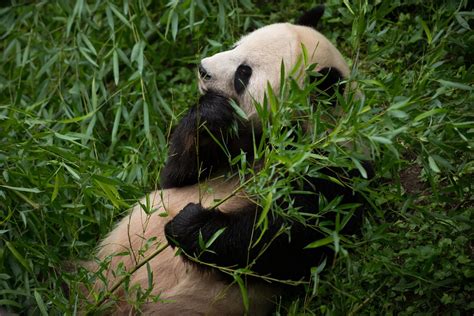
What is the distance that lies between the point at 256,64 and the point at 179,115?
0.77m

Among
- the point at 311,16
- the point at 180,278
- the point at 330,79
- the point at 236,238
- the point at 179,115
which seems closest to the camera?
the point at 236,238

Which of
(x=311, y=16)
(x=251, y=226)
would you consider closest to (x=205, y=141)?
(x=251, y=226)

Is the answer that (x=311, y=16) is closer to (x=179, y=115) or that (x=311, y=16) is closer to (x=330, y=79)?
(x=330, y=79)

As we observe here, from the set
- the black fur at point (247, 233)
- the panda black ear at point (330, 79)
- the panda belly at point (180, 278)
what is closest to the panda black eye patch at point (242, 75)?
the panda black ear at point (330, 79)

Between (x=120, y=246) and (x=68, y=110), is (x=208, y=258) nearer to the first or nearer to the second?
(x=120, y=246)

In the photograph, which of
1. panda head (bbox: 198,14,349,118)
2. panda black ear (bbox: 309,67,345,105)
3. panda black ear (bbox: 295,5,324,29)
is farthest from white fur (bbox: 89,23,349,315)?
panda black ear (bbox: 295,5,324,29)

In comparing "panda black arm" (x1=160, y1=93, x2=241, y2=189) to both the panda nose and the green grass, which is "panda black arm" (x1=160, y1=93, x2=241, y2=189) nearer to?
the panda nose

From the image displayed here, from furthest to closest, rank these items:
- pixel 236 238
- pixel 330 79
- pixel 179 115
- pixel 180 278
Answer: pixel 179 115
pixel 180 278
pixel 330 79
pixel 236 238

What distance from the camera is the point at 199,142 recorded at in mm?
4074

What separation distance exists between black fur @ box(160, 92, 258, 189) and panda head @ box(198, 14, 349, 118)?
9 centimetres

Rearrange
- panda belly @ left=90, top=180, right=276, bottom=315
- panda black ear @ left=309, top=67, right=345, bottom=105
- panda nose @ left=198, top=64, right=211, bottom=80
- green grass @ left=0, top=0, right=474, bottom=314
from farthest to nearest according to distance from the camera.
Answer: panda nose @ left=198, top=64, right=211, bottom=80 → panda belly @ left=90, top=180, right=276, bottom=315 → panda black ear @ left=309, top=67, right=345, bottom=105 → green grass @ left=0, top=0, right=474, bottom=314

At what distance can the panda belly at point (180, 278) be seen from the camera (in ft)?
12.9

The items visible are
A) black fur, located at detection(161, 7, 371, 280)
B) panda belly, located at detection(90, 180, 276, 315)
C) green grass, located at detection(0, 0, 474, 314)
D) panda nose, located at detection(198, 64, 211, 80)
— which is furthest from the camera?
panda nose, located at detection(198, 64, 211, 80)

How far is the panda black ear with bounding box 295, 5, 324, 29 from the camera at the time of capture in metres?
4.45
